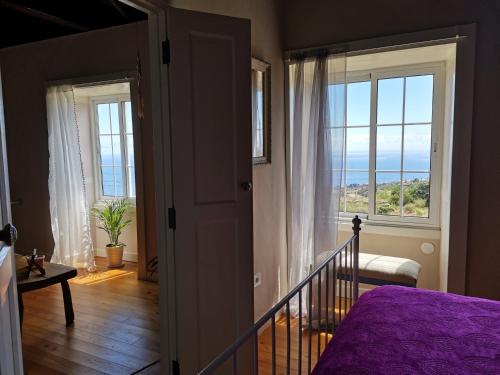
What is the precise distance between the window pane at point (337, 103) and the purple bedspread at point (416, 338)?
1.59m

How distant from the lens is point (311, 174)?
306 cm

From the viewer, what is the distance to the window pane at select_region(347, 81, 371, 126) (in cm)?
363

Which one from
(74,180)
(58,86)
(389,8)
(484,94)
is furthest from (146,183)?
(484,94)

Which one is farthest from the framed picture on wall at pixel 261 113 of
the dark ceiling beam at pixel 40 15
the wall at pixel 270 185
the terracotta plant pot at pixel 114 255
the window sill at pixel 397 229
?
the terracotta plant pot at pixel 114 255

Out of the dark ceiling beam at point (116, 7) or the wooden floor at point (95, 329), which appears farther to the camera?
the dark ceiling beam at point (116, 7)

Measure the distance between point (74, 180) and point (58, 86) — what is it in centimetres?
102

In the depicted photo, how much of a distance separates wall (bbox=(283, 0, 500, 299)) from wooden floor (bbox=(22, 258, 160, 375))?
2.31m

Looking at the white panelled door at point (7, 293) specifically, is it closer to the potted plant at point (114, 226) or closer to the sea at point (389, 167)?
the sea at point (389, 167)

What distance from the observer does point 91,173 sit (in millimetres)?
4910

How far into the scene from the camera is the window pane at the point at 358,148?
3.67 m

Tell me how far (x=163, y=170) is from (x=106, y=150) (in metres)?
3.22

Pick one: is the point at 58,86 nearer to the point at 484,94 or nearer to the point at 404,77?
the point at 404,77

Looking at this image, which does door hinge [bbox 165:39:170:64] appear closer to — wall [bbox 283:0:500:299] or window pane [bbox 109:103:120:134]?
wall [bbox 283:0:500:299]

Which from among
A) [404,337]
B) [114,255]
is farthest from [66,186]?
[404,337]
